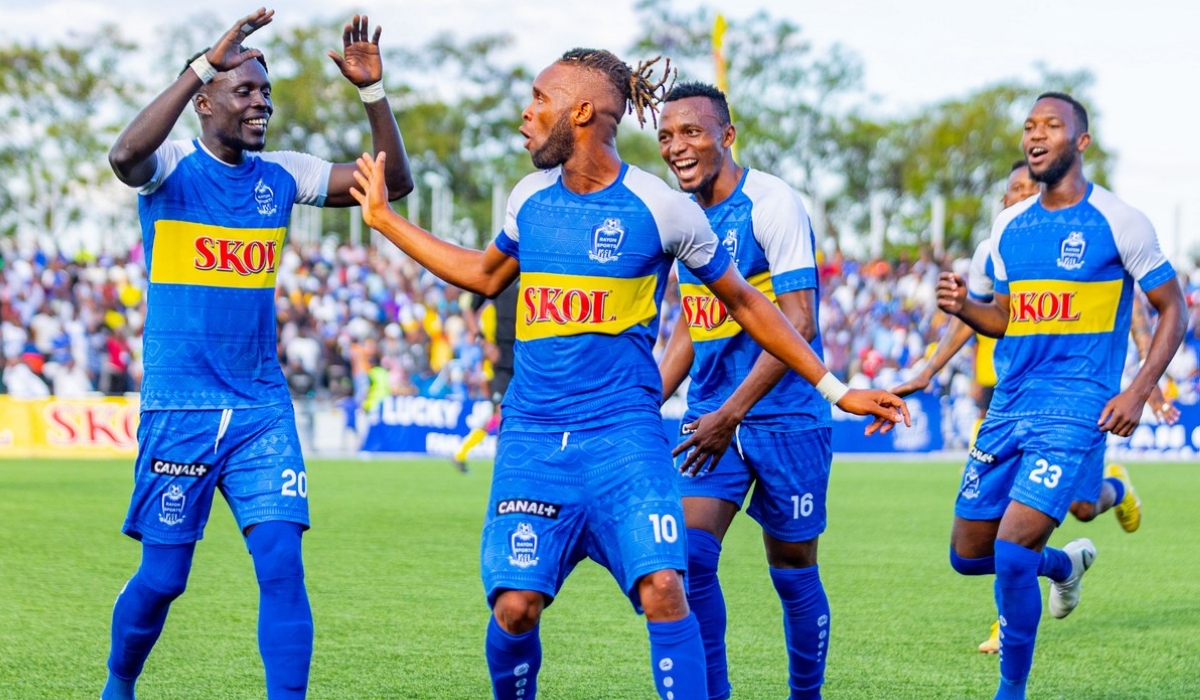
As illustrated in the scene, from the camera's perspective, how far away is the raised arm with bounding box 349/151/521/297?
502 cm

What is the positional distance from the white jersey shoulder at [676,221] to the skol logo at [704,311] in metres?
1.11

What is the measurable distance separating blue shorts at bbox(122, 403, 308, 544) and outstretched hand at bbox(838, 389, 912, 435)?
2.06 m

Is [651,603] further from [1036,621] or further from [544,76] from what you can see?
[1036,621]

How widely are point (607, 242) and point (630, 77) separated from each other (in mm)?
678

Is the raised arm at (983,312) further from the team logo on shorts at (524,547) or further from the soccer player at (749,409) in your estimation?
the team logo on shorts at (524,547)

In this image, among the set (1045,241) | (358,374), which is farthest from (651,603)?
(358,374)

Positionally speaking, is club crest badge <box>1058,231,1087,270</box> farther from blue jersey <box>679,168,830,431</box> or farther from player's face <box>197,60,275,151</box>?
player's face <box>197,60,275,151</box>

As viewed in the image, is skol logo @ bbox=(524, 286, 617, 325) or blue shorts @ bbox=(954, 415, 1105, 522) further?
blue shorts @ bbox=(954, 415, 1105, 522)

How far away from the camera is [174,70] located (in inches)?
2216

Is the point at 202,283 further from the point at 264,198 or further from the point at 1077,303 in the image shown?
the point at 1077,303

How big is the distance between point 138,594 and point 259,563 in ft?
1.83

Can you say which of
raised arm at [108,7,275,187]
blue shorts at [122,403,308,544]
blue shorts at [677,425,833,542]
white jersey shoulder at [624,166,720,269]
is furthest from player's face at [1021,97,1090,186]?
blue shorts at [122,403,308,544]

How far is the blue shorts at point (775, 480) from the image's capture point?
19.6ft

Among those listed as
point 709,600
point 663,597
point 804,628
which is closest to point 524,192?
point 663,597
